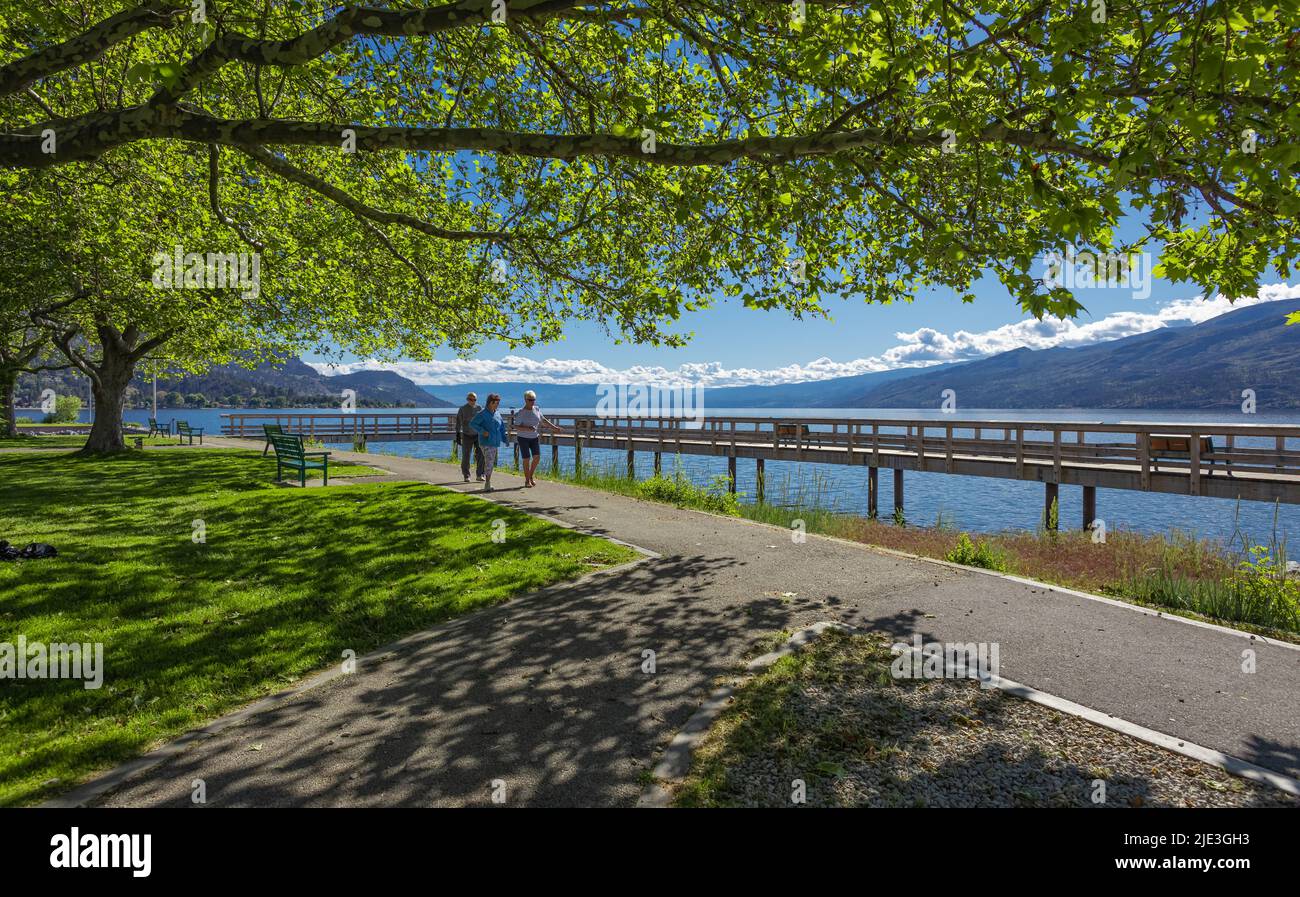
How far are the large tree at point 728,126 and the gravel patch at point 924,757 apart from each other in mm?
3262

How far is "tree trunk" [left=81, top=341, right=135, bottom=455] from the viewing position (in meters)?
21.1

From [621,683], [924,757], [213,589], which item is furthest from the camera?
[213,589]

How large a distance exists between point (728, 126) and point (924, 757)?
26.9 feet

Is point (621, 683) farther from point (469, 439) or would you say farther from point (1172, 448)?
point (1172, 448)

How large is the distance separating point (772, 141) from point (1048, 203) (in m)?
2.54

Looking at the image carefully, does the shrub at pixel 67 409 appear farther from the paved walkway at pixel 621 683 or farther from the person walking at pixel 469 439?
the paved walkway at pixel 621 683

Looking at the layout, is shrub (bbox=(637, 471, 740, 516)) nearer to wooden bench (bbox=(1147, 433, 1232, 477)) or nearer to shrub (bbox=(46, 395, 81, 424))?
wooden bench (bbox=(1147, 433, 1232, 477))

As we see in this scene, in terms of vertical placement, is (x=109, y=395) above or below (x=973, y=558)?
above

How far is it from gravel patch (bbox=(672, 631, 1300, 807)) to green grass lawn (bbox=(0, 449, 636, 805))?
132 inches

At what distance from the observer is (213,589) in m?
6.50

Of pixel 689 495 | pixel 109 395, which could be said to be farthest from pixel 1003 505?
pixel 109 395

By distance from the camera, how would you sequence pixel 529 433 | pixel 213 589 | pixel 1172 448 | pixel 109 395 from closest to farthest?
pixel 213 589, pixel 529 433, pixel 1172 448, pixel 109 395
